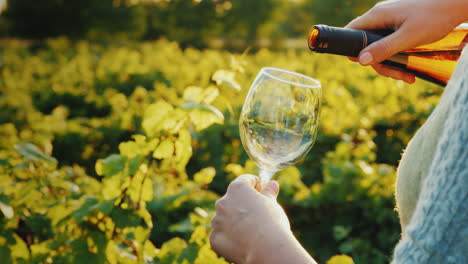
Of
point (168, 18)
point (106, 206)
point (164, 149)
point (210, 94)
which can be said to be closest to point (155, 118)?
point (164, 149)

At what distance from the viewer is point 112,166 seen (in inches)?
77.8

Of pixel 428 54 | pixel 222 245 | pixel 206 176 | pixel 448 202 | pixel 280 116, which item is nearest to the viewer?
pixel 448 202

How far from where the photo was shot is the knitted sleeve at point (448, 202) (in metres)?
0.87

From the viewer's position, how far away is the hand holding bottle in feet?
4.82

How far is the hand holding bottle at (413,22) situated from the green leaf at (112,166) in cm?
108

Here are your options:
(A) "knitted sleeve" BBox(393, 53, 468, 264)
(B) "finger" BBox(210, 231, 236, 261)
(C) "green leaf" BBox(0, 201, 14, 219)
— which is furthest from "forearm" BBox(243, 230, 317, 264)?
(C) "green leaf" BBox(0, 201, 14, 219)

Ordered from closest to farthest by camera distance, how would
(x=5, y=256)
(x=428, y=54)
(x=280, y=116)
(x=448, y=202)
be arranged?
(x=448, y=202), (x=280, y=116), (x=428, y=54), (x=5, y=256)

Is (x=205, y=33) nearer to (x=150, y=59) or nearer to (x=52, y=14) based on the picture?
(x=52, y=14)

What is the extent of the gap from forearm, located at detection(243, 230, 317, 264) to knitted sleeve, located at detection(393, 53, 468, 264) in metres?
0.29

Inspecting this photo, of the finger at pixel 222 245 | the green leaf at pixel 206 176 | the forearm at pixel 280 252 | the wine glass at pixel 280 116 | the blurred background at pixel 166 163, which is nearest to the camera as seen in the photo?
the forearm at pixel 280 252

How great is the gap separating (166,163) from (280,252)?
138 cm

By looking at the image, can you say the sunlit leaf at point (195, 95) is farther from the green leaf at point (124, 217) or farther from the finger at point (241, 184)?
the finger at point (241, 184)

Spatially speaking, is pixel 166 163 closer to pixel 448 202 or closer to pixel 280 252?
pixel 280 252

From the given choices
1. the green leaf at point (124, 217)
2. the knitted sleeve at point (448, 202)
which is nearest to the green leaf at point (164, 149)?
the green leaf at point (124, 217)
